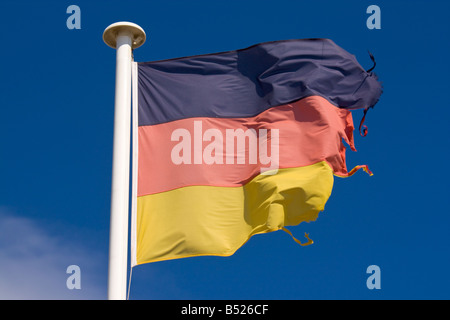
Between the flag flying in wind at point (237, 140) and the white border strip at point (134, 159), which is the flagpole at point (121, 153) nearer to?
the white border strip at point (134, 159)

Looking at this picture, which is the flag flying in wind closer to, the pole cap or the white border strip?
the white border strip

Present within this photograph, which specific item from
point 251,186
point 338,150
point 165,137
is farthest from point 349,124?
point 165,137

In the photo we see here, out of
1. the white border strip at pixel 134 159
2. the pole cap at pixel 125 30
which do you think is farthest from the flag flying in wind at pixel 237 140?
the pole cap at pixel 125 30

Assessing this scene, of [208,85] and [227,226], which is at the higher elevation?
[208,85]

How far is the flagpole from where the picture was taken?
36.3ft

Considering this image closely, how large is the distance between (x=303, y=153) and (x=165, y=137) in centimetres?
195

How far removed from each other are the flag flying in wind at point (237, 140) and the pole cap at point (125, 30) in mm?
482

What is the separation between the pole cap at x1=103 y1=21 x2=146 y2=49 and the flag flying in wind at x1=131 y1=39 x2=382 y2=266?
482 millimetres

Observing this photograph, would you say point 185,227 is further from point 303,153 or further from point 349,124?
point 349,124

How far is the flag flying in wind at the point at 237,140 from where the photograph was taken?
39.9 ft

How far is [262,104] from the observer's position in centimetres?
1323

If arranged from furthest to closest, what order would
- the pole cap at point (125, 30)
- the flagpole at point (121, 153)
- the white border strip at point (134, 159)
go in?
the pole cap at point (125, 30) < the white border strip at point (134, 159) < the flagpole at point (121, 153)

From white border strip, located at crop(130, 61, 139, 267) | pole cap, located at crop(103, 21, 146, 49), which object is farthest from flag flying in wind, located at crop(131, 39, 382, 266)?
pole cap, located at crop(103, 21, 146, 49)

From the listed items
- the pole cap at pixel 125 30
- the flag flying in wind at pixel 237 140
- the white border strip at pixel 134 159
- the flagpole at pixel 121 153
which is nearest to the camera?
the flagpole at pixel 121 153
